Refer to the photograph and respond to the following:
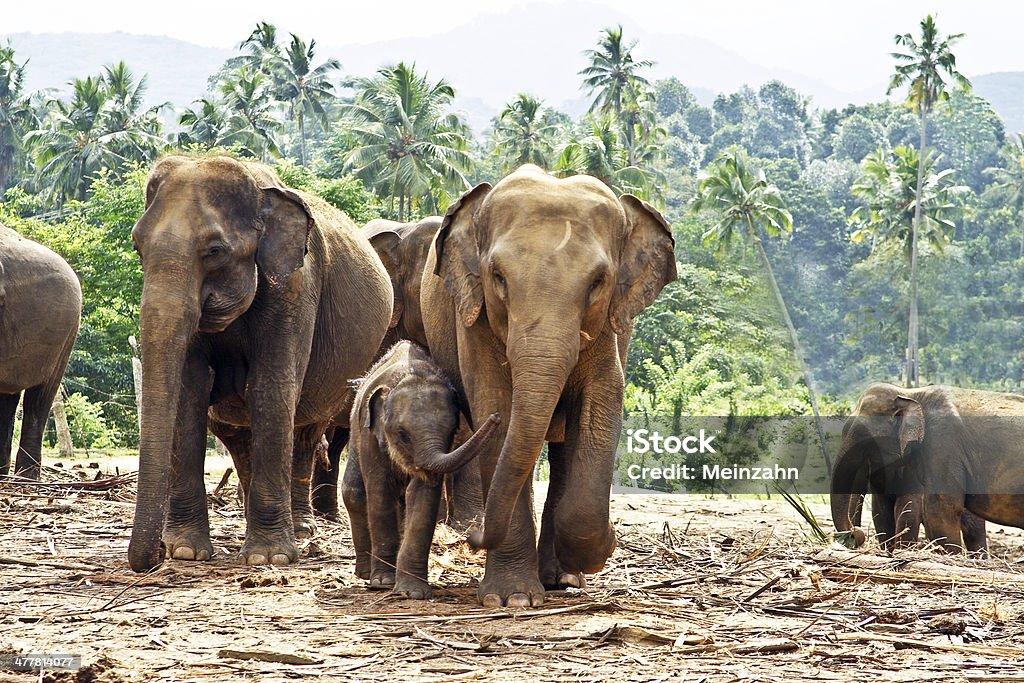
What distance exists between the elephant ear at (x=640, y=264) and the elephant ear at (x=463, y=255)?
0.64 metres

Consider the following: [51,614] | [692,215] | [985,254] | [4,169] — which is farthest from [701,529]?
[4,169]

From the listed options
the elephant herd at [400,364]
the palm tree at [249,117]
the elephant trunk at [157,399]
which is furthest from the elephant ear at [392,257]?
the palm tree at [249,117]

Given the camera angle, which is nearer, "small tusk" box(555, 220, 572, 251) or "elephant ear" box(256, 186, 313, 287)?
"small tusk" box(555, 220, 572, 251)

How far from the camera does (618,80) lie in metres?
67.4

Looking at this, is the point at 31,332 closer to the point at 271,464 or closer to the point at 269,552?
the point at 271,464

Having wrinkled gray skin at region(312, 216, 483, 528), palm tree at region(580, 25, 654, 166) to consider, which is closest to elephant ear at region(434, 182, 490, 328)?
wrinkled gray skin at region(312, 216, 483, 528)

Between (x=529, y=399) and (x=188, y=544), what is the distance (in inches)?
128

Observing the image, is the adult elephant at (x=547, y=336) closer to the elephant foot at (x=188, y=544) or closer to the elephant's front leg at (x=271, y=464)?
the elephant's front leg at (x=271, y=464)

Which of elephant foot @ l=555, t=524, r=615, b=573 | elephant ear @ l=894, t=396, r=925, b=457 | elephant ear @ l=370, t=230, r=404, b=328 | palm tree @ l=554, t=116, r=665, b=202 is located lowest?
elephant foot @ l=555, t=524, r=615, b=573

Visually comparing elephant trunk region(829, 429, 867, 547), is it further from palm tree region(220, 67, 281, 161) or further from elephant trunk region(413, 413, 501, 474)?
palm tree region(220, 67, 281, 161)

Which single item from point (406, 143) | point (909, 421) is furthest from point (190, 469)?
point (406, 143)

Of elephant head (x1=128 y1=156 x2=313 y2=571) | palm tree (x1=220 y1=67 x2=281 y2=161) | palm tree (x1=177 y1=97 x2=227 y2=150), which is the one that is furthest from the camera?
palm tree (x1=177 y1=97 x2=227 y2=150)

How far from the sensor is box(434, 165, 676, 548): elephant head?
5758mm

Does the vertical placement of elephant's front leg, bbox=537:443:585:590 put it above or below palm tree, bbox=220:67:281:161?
below
